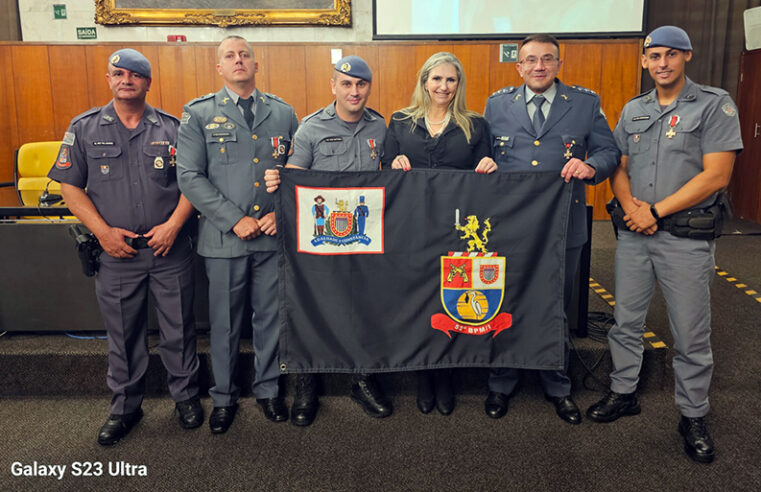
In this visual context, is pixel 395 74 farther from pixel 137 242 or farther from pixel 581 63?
pixel 137 242

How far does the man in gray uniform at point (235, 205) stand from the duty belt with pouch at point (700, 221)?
1.53 m

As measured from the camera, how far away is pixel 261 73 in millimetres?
6219

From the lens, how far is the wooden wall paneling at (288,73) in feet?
20.3

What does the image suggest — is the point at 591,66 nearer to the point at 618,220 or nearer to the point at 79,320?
the point at 618,220

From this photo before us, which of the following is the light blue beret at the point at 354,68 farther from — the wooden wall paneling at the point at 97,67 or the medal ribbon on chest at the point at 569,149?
the wooden wall paneling at the point at 97,67

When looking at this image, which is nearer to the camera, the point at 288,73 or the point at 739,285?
the point at 739,285

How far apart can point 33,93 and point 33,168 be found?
247cm

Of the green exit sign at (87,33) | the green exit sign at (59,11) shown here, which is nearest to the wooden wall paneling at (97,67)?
the green exit sign at (87,33)

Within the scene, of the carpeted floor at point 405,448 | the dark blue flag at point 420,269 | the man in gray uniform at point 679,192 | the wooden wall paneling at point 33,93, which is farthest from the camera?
the wooden wall paneling at point 33,93

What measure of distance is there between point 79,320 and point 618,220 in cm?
252

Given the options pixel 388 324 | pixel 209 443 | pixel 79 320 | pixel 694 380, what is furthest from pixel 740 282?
pixel 79 320

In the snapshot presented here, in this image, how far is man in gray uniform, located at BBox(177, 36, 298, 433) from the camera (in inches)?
87.0

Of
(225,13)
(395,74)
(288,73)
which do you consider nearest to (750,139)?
(395,74)

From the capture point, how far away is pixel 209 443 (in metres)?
2.19
